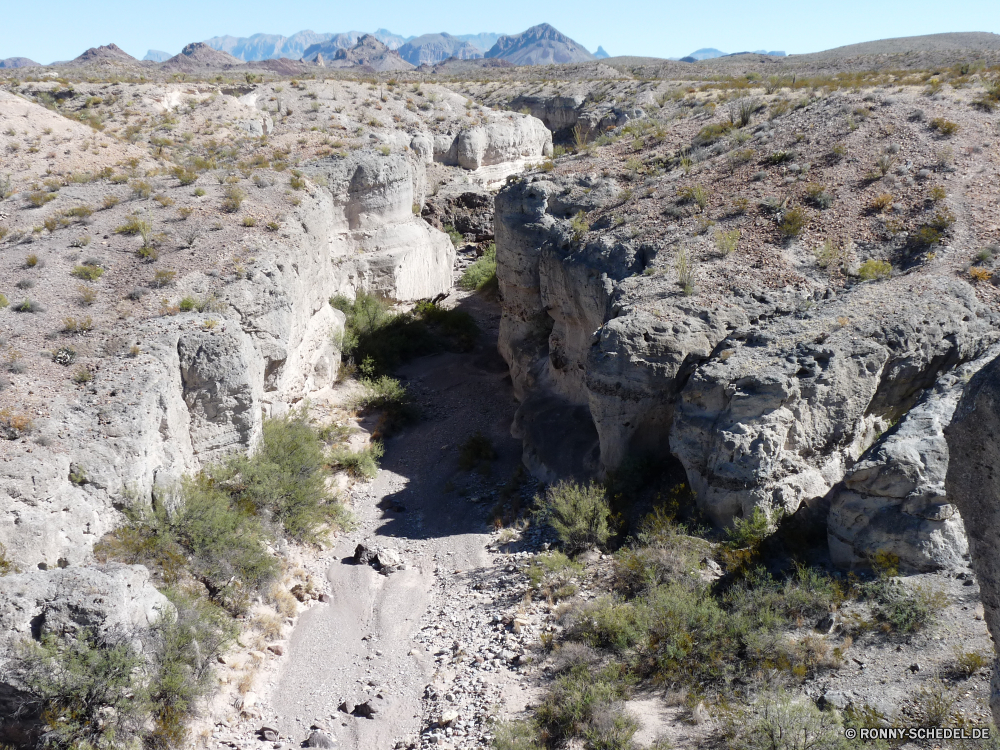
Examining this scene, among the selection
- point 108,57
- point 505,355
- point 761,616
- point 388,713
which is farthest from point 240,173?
point 108,57

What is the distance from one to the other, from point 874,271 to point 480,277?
14.1 m

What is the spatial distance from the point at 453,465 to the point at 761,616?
787 centimetres

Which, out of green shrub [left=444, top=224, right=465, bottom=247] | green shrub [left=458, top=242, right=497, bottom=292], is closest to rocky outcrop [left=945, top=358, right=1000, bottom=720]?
green shrub [left=458, top=242, right=497, bottom=292]

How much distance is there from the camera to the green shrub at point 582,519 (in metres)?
11.4

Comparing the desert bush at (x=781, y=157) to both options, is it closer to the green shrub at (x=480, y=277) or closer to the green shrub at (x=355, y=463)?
the green shrub at (x=480, y=277)

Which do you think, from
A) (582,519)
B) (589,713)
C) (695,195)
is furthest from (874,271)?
(589,713)

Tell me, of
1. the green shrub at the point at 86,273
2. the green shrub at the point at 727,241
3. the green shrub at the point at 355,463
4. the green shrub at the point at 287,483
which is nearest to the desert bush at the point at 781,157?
the green shrub at the point at 727,241

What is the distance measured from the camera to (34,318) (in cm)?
1191

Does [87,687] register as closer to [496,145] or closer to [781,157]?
[781,157]

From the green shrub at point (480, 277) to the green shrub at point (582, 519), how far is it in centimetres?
1296

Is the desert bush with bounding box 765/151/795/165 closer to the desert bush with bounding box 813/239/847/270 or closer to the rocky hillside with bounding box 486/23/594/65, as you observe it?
the desert bush with bounding box 813/239/847/270

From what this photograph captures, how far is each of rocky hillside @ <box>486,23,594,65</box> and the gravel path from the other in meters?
167

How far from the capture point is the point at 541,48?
171 metres

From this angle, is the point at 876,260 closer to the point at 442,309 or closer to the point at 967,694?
the point at 967,694
